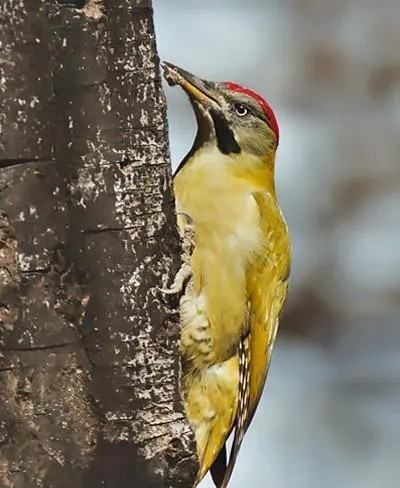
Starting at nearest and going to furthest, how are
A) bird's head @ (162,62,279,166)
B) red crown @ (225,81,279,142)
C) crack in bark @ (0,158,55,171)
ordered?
crack in bark @ (0,158,55,171)
bird's head @ (162,62,279,166)
red crown @ (225,81,279,142)

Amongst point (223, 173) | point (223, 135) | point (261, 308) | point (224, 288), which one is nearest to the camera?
point (224, 288)

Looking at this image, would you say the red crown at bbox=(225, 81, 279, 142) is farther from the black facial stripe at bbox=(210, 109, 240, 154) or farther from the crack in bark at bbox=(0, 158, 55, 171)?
the crack in bark at bbox=(0, 158, 55, 171)

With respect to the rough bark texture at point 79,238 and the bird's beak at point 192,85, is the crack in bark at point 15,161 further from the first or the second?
the bird's beak at point 192,85

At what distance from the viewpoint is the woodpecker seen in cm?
472

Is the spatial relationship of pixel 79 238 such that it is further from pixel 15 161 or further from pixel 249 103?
pixel 249 103

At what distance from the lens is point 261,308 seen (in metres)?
4.93

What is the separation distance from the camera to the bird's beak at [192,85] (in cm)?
488

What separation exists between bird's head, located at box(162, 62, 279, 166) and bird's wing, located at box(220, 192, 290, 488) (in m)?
0.24

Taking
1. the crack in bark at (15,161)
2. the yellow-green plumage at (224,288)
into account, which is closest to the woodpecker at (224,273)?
the yellow-green plumage at (224,288)

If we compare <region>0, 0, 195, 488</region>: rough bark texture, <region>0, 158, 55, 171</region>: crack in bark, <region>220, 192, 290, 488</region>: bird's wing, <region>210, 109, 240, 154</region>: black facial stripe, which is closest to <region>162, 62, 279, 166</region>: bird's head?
<region>210, 109, 240, 154</region>: black facial stripe

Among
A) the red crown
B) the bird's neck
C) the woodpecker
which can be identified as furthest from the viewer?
the red crown

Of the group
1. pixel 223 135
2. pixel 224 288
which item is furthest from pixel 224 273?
pixel 223 135

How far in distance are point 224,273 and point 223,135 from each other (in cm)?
60

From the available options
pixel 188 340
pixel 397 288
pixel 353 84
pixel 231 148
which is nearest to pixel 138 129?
pixel 188 340
